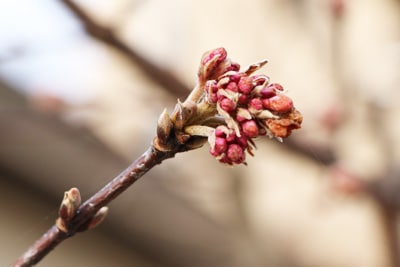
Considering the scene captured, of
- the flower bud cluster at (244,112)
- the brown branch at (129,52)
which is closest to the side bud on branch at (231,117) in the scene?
the flower bud cluster at (244,112)

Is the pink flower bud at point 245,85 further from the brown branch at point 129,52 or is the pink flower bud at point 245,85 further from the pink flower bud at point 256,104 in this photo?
the brown branch at point 129,52

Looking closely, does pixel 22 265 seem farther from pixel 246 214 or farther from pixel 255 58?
pixel 255 58

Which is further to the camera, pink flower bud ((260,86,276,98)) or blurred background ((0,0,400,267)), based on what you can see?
blurred background ((0,0,400,267))

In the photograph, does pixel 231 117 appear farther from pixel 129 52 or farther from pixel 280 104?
pixel 129 52

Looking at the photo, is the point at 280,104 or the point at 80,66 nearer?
the point at 280,104

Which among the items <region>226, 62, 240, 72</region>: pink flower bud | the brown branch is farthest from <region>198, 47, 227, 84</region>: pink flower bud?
the brown branch

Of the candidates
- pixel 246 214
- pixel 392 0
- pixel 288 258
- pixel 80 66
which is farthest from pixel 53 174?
pixel 392 0

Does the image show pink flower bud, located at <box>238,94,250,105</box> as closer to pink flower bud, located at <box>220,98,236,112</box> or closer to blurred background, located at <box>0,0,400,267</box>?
pink flower bud, located at <box>220,98,236,112</box>
